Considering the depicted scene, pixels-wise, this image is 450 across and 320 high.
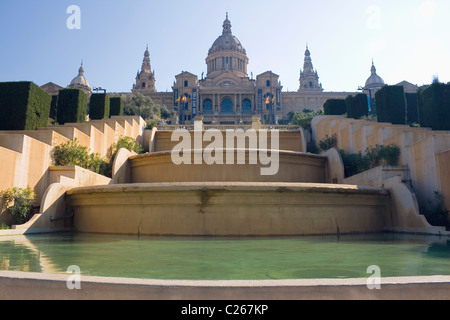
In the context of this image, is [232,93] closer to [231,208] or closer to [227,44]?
[227,44]

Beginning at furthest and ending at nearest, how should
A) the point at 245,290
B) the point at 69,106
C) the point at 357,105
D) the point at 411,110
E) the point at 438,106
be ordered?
the point at 411,110 → the point at 357,105 → the point at 69,106 → the point at 438,106 → the point at 245,290

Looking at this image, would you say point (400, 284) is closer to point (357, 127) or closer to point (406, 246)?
point (406, 246)

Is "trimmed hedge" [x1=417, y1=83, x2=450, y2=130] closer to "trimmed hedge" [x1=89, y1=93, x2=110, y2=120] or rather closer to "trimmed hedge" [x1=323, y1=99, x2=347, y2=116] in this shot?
"trimmed hedge" [x1=323, y1=99, x2=347, y2=116]

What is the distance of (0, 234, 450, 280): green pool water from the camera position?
4.60m

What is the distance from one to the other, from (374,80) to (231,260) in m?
104

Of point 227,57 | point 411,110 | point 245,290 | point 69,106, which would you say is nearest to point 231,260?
point 245,290

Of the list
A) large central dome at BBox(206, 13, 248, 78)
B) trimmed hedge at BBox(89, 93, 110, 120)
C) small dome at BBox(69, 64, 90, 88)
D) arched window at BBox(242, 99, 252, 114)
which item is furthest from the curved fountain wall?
large central dome at BBox(206, 13, 248, 78)

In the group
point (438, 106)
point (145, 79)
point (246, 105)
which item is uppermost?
point (145, 79)

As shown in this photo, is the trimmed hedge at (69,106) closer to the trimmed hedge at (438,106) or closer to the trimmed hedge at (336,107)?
the trimmed hedge at (336,107)

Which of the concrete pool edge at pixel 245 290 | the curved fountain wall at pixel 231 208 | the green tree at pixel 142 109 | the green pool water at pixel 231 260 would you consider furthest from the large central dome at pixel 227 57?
the concrete pool edge at pixel 245 290

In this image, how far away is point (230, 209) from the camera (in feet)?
31.9

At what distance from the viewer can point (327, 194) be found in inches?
403

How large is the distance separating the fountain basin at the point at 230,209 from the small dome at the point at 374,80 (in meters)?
95.9
